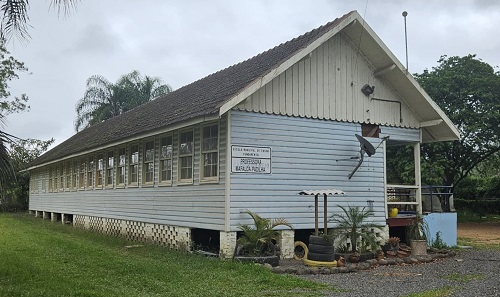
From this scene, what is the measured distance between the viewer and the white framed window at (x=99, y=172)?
793 inches

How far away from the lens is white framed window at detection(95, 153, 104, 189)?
2014 centimetres

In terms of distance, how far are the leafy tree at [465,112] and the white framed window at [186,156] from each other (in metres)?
16.0

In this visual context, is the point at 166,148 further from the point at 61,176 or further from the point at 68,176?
the point at 61,176

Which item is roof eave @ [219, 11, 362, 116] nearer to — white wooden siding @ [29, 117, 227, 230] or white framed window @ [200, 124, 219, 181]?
white wooden siding @ [29, 117, 227, 230]

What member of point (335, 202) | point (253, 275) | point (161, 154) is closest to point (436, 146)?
point (335, 202)

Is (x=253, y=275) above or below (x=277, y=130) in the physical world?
below

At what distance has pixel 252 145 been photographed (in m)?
12.4

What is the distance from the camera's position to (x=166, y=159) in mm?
14883

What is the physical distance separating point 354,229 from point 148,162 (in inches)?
265

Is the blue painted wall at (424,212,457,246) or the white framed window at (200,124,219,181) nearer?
the white framed window at (200,124,219,181)

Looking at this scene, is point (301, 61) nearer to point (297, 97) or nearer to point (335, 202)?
point (297, 97)

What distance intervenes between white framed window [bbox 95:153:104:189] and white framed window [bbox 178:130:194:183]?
7055mm

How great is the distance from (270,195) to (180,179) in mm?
2806

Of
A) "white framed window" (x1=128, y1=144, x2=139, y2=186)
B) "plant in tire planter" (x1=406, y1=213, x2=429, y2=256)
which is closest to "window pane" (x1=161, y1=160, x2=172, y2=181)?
"white framed window" (x1=128, y1=144, x2=139, y2=186)
